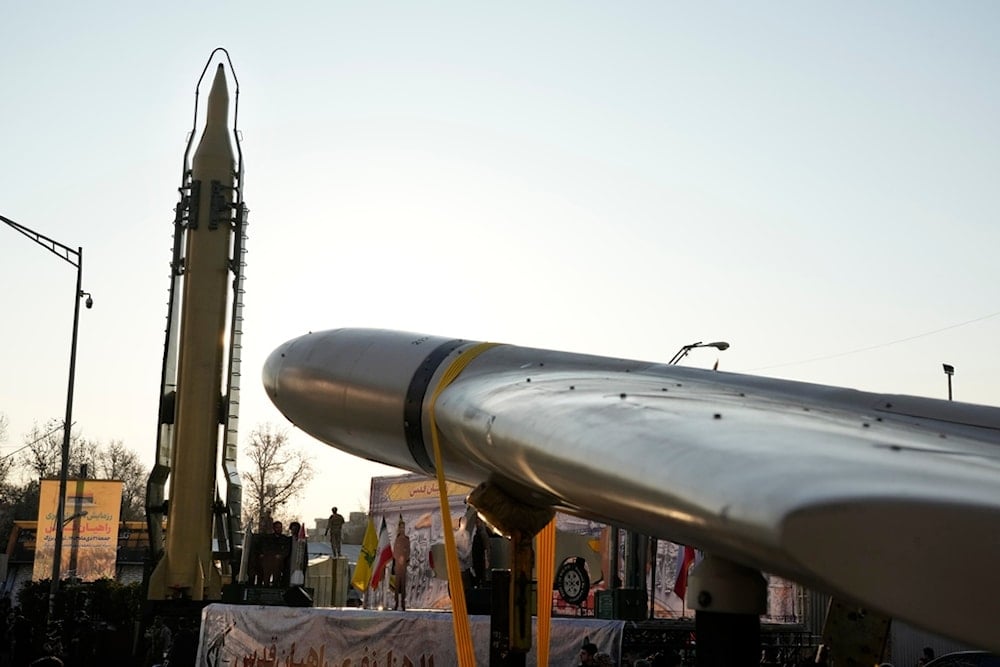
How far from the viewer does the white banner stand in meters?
15.2

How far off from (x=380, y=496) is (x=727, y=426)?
3225cm

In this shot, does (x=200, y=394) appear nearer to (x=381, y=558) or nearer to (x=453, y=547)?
(x=381, y=558)

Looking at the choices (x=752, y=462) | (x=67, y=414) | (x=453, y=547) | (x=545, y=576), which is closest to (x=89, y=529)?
(x=67, y=414)

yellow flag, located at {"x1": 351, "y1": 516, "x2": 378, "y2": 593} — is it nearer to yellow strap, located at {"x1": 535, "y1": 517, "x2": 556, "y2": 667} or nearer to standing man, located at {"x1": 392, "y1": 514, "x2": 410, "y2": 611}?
standing man, located at {"x1": 392, "y1": 514, "x2": 410, "y2": 611}

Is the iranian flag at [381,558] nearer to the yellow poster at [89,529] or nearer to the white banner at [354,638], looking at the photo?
the white banner at [354,638]

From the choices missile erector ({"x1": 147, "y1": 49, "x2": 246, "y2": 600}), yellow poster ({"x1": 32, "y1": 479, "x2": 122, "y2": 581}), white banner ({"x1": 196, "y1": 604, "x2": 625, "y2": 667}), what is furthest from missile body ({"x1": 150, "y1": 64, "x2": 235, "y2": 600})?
white banner ({"x1": 196, "y1": 604, "x2": 625, "y2": 667})

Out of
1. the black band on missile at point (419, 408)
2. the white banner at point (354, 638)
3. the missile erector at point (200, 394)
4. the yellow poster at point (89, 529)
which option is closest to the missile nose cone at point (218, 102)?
the missile erector at point (200, 394)

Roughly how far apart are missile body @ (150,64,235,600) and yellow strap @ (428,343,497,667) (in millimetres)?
Result: 18919

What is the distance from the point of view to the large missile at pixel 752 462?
2.61m

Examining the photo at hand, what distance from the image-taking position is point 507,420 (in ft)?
18.4

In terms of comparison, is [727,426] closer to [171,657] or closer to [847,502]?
[847,502]

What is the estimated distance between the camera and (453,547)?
793cm

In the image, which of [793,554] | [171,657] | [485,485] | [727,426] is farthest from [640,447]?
[171,657]

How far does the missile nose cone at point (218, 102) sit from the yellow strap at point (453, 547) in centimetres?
2088
